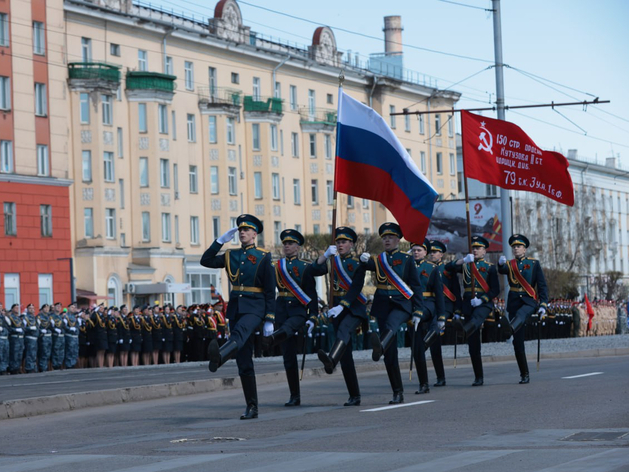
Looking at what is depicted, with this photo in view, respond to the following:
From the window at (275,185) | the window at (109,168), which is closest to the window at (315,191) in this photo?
the window at (275,185)

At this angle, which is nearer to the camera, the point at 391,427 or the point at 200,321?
the point at 391,427

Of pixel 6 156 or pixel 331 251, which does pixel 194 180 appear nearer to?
pixel 6 156

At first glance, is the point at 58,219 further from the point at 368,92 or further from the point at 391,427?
the point at 391,427

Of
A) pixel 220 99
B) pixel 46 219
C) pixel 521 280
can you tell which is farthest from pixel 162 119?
pixel 521 280

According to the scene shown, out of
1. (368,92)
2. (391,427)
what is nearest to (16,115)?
(368,92)

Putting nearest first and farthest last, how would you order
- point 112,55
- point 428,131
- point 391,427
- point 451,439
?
point 451,439 → point 391,427 → point 112,55 → point 428,131

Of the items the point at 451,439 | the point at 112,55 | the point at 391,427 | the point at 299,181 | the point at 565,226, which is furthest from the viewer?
the point at 565,226

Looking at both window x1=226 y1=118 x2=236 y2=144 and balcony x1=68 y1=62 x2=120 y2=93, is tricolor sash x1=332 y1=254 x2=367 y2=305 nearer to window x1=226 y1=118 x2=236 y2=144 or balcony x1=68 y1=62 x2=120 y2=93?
balcony x1=68 y1=62 x2=120 y2=93

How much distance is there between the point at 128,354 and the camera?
34656 mm

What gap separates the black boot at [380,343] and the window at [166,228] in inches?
1961

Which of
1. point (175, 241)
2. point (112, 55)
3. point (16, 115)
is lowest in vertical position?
point (175, 241)

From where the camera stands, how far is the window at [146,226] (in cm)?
6256

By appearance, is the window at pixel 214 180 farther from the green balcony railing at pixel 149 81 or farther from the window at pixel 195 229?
the green balcony railing at pixel 149 81

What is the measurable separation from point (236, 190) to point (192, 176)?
370 centimetres
